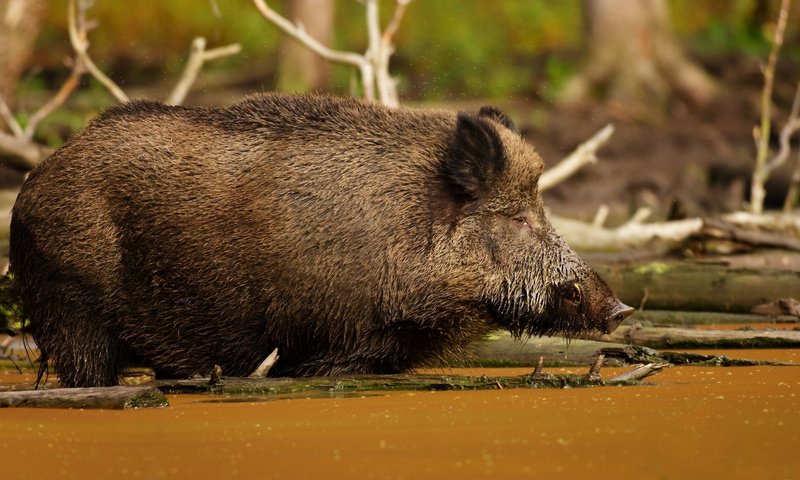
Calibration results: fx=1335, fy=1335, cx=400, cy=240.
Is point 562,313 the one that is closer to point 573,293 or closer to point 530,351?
point 573,293

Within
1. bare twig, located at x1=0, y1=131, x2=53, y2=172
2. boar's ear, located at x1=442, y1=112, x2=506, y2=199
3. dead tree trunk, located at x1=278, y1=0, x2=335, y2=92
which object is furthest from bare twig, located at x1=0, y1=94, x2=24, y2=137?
dead tree trunk, located at x1=278, y1=0, x2=335, y2=92

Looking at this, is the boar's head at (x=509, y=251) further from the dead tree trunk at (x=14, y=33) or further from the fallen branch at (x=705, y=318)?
the dead tree trunk at (x=14, y=33)

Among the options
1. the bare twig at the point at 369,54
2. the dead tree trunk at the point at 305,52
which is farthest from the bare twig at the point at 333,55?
the dead tree trunk at the point at 305,52

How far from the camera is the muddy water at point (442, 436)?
4305mm

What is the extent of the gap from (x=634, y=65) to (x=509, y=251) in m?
14.4

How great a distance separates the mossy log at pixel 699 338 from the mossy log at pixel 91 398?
2773 millimetres

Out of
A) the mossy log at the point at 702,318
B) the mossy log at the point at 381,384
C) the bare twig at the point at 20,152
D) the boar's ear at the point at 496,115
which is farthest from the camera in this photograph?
the bare twig at the point at 20,152

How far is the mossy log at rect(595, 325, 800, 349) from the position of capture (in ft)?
24.5

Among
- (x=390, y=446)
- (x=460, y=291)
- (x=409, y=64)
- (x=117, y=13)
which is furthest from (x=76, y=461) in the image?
(x=117, y=13)

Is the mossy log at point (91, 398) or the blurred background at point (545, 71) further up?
the blurred background at point (545, 71)

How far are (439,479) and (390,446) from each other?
63cm

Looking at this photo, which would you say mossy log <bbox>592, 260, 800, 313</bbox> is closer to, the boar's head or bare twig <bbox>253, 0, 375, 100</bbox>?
the boar's head

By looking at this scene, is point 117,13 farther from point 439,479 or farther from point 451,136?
point 439,479

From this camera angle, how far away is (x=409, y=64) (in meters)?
28.0
